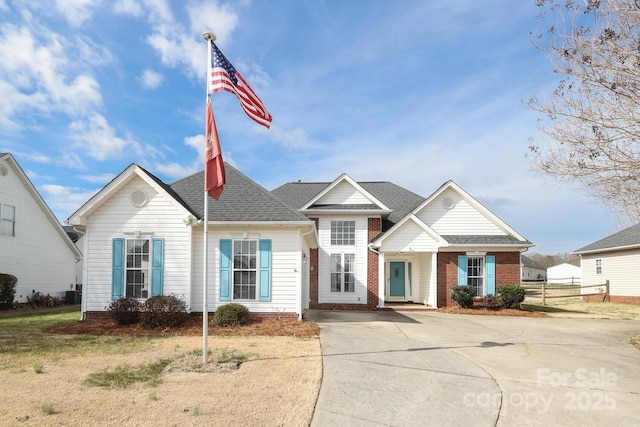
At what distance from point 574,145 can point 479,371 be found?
19.8 ft

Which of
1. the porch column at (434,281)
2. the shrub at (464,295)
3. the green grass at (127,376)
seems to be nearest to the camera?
the green grass at (127,376)

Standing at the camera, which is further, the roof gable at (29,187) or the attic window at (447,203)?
the attic window at (447,203)

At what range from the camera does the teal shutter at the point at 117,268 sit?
13.7 meters

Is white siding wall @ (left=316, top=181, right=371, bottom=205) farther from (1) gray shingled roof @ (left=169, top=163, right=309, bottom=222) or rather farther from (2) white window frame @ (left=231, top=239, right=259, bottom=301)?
(2) white window frame @ (left=231, top=239, right=259, bottom=301)

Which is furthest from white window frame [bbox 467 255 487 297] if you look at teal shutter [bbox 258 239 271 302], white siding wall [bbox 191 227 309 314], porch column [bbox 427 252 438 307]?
teal shutter [bbox 258 239 271 302]

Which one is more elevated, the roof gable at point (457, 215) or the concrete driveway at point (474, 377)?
the roof gable at point (457, 215)

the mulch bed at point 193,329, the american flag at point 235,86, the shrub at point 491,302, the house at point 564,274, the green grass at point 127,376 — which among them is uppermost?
the american flag at point 235,86

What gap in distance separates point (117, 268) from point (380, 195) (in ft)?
52.5

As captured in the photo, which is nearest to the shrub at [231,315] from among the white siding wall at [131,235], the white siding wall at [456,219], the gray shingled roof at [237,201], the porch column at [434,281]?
the white siding wall at [131,235]

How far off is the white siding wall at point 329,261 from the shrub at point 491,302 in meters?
5.47

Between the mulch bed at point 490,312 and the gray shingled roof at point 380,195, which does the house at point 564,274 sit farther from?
the mulch bed at point 490,312

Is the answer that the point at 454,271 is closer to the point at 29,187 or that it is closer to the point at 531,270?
the point at 29,187

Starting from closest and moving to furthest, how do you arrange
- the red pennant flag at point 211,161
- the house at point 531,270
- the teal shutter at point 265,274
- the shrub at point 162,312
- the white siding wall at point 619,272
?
the red pennant flag at point 211,161 < the shrub at point 162,312 < the teal shutter at point 265,274 < the white siding wall at point 619,272 < the house at point 531,270

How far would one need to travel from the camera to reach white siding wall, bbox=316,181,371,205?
842 inches
